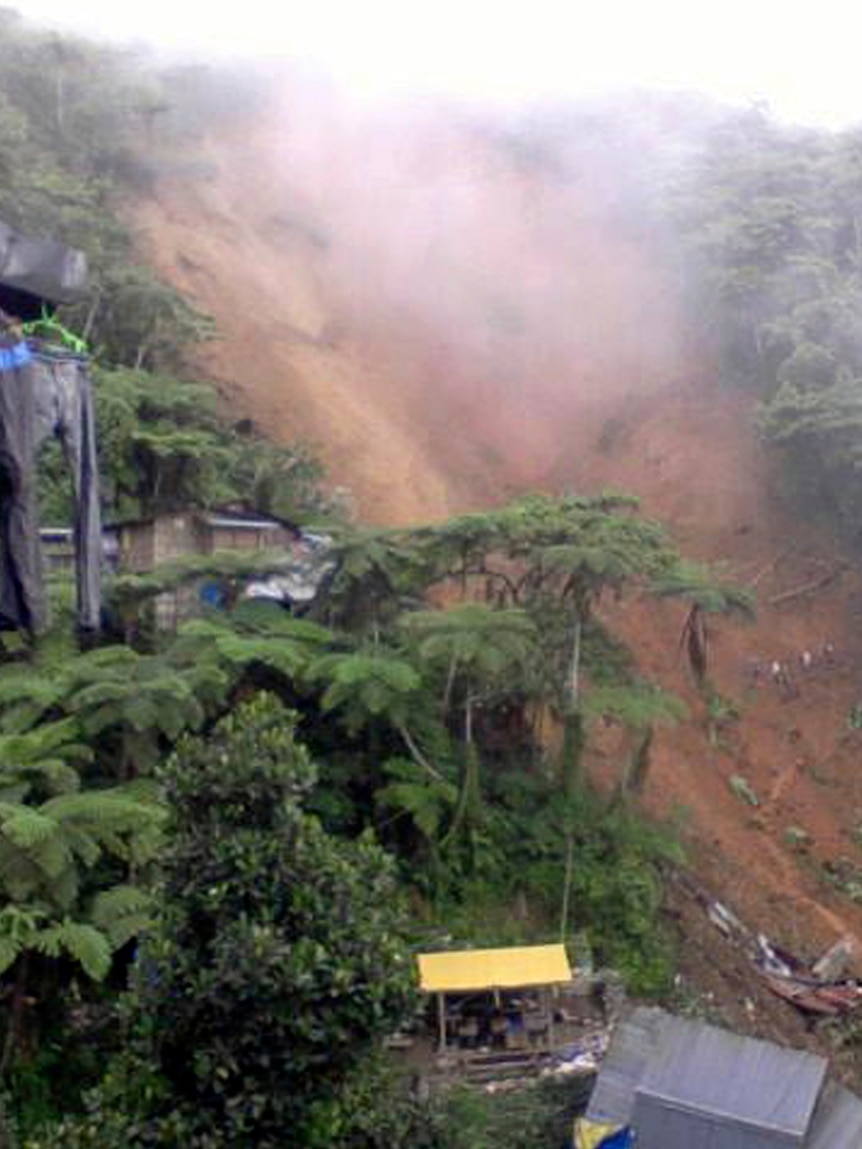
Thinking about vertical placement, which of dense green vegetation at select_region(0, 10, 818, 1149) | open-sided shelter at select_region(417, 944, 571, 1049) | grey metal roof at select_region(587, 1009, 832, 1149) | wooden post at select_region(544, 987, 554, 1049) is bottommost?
wooden post at select_region(544, 987, 554, 1049)

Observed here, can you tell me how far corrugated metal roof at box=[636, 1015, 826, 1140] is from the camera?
41.1 feet

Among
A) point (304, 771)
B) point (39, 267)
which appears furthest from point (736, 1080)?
point (39, 267)

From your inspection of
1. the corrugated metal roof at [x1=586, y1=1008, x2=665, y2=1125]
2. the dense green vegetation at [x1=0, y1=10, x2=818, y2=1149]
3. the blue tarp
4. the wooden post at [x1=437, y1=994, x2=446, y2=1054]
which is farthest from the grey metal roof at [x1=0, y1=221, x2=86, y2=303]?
the wooden post at [x1=437, y1=994, x2=446, y2=1054]

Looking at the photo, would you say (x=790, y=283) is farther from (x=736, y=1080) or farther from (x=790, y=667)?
(x=736, y=1080)

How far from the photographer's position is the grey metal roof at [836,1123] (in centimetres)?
1249

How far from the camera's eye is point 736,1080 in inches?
504

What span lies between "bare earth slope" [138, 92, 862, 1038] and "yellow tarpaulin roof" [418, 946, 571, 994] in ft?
9.35

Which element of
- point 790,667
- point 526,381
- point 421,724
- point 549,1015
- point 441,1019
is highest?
point 526,381

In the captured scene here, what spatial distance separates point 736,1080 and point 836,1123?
897 mm

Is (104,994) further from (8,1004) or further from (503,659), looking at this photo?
(503,659)

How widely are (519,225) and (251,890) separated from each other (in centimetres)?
3390

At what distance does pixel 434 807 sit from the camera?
15344mm

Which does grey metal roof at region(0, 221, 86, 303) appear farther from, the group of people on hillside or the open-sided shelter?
the group of people on hillside

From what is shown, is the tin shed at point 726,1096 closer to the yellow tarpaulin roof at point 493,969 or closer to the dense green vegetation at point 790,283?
the yellow tarpaulin roof at point 493,969
